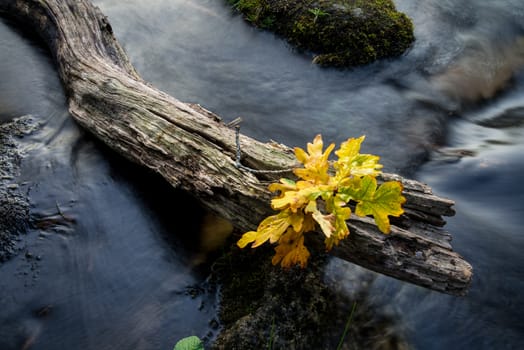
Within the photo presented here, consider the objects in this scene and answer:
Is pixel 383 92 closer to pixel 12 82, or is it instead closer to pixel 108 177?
pixel 108 177

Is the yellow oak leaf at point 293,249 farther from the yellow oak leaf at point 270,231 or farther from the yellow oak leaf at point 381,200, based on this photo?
the yellow oak leaf at point 381,200

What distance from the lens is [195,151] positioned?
3.32m

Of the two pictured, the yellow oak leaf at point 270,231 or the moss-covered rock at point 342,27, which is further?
the moss-covered rock at point 342,27

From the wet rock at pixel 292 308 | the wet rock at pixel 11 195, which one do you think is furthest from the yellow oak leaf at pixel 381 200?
the wet rock at pixel 11 195

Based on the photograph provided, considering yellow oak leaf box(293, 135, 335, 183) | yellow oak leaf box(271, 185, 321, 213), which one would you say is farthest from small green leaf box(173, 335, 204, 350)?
yellow oak leaf box(293, 135, 335, 183)

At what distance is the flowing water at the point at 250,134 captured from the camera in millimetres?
3229

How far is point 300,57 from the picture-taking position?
6.04 m

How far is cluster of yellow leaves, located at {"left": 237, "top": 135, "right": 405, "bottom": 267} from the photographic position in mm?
2316

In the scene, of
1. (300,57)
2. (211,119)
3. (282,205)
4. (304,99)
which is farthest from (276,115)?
(282,205)

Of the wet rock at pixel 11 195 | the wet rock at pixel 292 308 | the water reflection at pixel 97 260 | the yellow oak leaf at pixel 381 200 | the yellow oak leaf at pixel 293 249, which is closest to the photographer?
the yellow oak leaf at pixel 381 200

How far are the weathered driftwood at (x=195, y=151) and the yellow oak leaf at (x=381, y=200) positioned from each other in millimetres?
289

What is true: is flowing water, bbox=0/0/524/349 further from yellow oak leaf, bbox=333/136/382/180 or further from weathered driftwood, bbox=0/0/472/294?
yellow oak leaf, bbox=333/136/382/180

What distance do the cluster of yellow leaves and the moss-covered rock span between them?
12.2 ft

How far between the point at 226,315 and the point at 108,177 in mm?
1815
